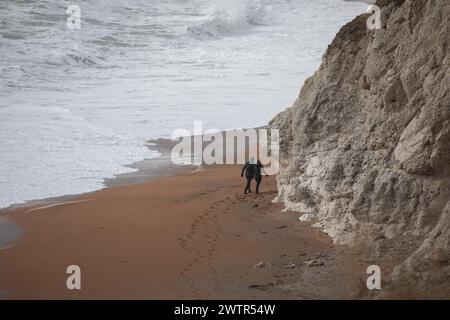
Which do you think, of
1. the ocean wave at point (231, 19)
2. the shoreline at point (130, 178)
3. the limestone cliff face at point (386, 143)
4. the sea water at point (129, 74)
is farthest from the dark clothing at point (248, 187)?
the ocean wave at point (231, 19)

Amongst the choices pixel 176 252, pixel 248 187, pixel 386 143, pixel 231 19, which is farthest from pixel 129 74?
pixel 386 143

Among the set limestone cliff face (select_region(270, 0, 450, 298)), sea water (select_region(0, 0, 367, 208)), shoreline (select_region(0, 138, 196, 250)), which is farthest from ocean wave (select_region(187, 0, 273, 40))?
limestone cliff face (select_region(270, 0, 450, 298))

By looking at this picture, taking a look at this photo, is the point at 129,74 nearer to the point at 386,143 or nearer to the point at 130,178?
the point at 130,178

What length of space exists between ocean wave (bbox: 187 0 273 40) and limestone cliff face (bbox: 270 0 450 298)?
37.7 meters

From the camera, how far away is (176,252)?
8836mm

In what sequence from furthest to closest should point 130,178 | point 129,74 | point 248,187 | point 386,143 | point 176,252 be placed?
point 129,74, point 130,178, point 248,187, point 176,252, point 386,143

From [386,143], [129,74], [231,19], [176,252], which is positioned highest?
[231,19]

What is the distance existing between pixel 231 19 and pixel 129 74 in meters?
18.3

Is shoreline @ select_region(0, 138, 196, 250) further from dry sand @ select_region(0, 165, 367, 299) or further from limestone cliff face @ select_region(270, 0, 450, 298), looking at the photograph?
limestone cliff face @ select_region(270, 0, 450, 298)

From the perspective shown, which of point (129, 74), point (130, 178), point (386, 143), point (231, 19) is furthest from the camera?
point (231, 19)

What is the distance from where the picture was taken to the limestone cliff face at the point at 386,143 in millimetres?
7430

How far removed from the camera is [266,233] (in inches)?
374

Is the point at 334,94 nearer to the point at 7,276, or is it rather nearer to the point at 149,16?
the point at 7,276

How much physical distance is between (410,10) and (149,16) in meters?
44.4
